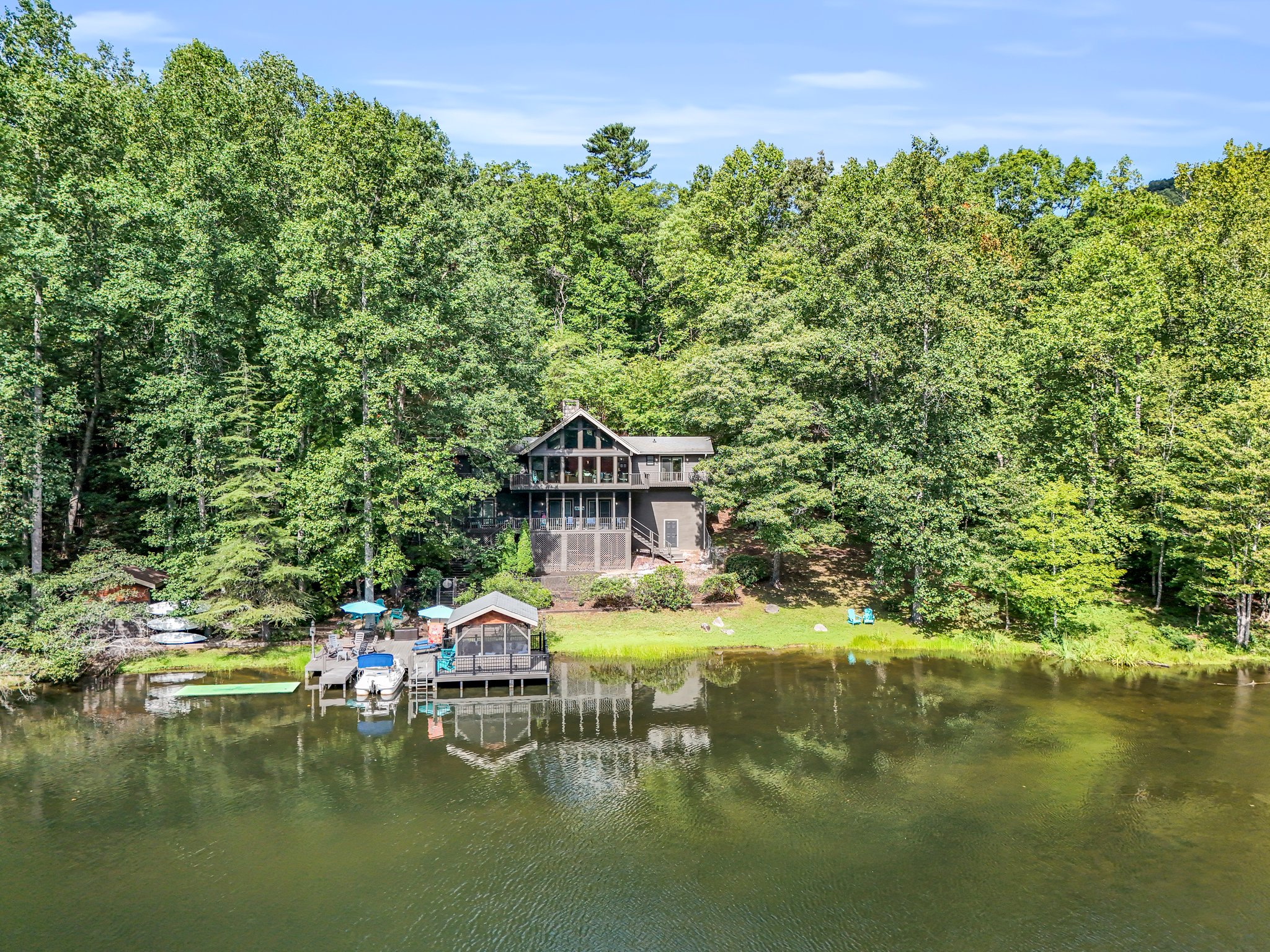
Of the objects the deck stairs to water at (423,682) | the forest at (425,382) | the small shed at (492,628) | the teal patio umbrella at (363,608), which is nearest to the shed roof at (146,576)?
the forest at (425,382)

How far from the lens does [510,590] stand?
29438mm

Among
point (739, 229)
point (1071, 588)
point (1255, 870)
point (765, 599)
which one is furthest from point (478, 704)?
point (739, 229)

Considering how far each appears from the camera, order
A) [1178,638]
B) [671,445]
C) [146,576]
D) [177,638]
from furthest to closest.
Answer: [671,445] < [146,576] < [1178,638] < [177,638]

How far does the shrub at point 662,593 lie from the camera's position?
31.5 m

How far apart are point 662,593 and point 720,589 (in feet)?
8.89

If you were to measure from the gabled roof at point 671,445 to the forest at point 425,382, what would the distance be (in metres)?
2.89

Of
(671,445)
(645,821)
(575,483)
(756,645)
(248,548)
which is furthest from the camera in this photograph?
(671,445)

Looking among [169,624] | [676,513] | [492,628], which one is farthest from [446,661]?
[676,513]

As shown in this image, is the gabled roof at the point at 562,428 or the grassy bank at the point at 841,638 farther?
the gabled roof at the point at 562,428

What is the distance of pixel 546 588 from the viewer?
31.8m

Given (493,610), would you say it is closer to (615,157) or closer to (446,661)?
(446,661)

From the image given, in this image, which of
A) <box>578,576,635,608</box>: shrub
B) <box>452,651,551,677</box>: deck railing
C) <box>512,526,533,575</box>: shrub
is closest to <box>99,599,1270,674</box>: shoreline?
<box>578,576,635,608</box>: shrub

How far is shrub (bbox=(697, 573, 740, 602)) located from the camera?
32281mm

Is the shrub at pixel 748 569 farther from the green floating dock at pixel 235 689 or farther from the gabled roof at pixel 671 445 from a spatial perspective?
the green floating dock at pixel 235 689
